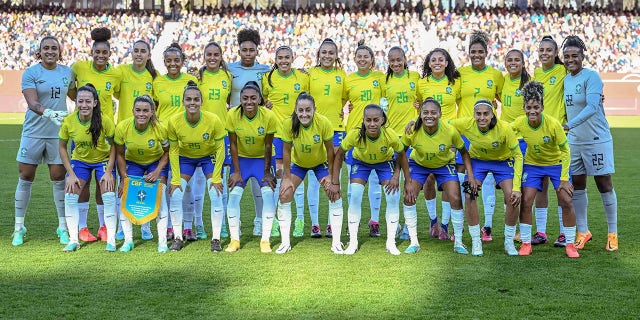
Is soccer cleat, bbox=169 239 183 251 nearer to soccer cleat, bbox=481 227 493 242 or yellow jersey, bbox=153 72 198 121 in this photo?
yellow jersey, bbox=153 72 198 121

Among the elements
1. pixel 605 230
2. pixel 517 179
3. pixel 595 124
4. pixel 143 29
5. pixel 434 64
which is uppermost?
pixel 143 29

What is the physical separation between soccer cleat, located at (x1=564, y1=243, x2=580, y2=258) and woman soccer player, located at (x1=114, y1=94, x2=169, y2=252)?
11.0 ft

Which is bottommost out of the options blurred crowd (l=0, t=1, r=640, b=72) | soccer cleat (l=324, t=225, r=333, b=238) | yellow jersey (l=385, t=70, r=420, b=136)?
soccer cleat (l=324, t=225, r=333, b=238)

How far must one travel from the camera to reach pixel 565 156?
6828 millimetres

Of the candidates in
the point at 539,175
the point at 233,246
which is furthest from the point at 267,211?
the point at 539,175

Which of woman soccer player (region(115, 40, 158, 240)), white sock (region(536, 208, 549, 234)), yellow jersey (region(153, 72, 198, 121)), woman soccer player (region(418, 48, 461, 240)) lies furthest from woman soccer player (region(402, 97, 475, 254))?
woman soccer player (region(115, 40, 158, 240))

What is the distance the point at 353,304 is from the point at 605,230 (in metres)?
3.98

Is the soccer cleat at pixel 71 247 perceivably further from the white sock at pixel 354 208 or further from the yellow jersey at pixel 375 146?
the yellow jersey at pixel 375 146

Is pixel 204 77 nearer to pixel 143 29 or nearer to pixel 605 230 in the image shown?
pixel 605 230

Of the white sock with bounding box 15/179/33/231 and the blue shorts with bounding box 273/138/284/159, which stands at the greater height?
the blue shorts with bounding box 273/138/284/159

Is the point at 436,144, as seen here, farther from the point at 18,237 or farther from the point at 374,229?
the point at 18,237

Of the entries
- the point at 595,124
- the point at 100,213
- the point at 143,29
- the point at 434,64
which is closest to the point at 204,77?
the point at 100,213

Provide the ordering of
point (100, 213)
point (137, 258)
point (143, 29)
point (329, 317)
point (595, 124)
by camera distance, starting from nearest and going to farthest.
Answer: point (329, 317)
point (137, 258)
point (595, 124)
point (100, 213)
point (143, 29)

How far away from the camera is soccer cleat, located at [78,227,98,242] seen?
296 inches
